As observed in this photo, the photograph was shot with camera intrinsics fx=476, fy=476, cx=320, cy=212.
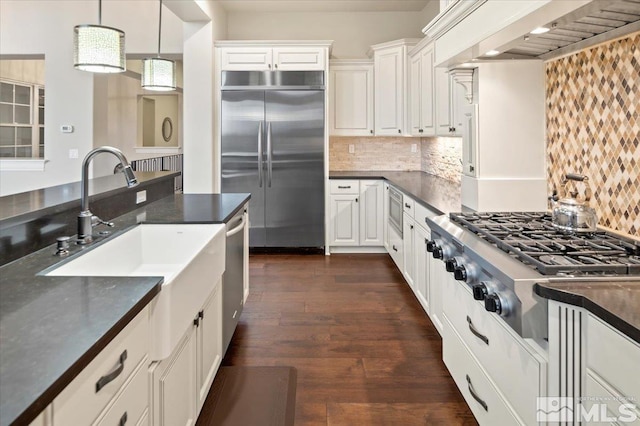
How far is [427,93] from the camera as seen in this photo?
5145 mm

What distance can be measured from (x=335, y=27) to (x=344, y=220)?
259 cm

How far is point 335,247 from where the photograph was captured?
5.92m

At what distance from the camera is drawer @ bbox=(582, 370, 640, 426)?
103cm

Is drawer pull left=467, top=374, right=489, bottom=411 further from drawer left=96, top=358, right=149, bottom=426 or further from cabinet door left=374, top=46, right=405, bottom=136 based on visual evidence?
cabinet door left=374, top=46, right=405, bottom=136

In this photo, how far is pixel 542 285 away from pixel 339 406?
138cm

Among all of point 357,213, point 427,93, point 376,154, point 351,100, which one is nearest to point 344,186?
point 357,213

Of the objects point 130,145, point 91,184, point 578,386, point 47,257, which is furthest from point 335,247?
point 130,145

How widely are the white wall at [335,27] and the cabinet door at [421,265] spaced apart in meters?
3.45

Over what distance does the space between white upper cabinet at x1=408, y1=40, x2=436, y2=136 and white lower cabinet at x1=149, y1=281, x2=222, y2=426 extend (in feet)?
11.0

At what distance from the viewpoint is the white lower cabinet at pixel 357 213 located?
5.74 metres

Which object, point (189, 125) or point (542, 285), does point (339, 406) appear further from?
point (189, 125)

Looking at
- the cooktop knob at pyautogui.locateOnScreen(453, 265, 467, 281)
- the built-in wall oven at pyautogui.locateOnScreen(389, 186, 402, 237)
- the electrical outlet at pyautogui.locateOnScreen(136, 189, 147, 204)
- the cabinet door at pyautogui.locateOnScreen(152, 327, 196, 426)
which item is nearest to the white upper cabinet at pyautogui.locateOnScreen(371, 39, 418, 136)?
the built-in wall oven at pyautogui.locateOnScreen(389, 186, 402, 237)

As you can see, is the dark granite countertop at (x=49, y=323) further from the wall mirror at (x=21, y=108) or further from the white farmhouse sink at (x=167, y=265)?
the wall mirror at (x=21, y=108)

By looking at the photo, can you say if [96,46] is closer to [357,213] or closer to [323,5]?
[357,213]
